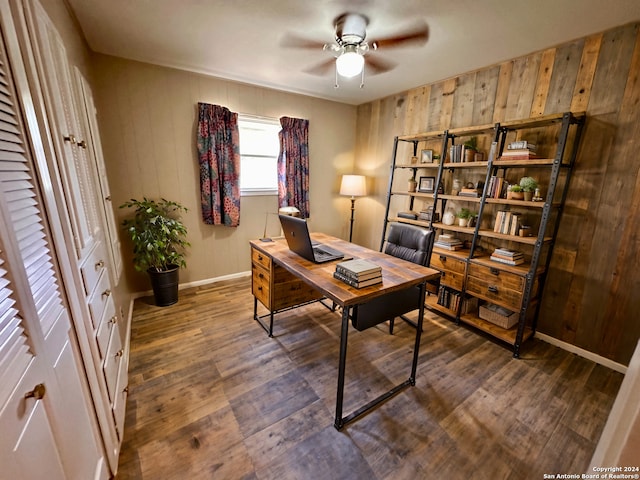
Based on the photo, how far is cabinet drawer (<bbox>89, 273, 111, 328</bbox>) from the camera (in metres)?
1.20

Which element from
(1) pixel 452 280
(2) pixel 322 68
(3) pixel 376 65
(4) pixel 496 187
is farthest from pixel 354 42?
(1) pixel 452 280

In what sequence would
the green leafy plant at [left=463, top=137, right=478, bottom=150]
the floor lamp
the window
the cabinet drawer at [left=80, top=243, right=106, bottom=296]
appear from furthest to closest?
1. the floor lamp
2. the window
3. the green leafy plant at [left=463, top=137, right=478, bottom=150]
4. the cabinet drawer at [left=80, top=243, right=106, bottom=296]

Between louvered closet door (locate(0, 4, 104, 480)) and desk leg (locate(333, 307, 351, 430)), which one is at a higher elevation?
louvered closet door (locate(0, 4, 104, 480))

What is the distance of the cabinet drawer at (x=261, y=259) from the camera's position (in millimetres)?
2123

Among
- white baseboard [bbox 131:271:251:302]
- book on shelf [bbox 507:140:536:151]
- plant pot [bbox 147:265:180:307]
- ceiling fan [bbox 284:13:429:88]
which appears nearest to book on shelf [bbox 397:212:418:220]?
book on shelf [bbox 507:140:536:151]

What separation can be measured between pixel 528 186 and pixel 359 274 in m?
1.76

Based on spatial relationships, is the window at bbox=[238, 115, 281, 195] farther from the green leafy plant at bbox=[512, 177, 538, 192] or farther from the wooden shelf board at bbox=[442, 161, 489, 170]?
the green leafy plant at bbox=[512, 177, 538, 192]

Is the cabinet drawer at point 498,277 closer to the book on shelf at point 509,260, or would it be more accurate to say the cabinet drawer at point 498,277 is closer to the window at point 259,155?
the book on shelf at point 509,260

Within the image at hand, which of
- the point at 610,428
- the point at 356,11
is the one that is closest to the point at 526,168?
the point at 356,11

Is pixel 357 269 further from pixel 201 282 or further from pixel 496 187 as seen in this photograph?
pixel 201 282

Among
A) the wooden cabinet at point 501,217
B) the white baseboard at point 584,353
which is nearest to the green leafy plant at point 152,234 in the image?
the wooden cabinet at point 501,217

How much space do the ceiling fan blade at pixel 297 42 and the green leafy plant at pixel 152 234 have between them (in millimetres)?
1919

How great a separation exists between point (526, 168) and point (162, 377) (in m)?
3.36

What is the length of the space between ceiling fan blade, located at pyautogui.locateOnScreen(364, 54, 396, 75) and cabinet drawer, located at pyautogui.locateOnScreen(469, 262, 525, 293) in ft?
6.72
